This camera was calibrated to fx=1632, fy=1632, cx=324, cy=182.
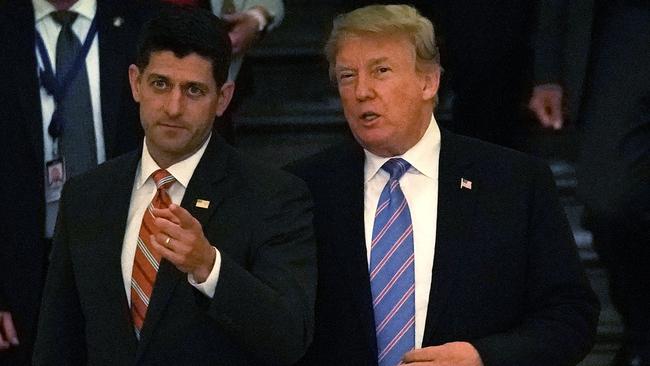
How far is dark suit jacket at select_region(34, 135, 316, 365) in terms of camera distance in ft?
11.6

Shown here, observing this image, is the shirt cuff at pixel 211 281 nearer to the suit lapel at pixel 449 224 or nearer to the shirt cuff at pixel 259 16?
the suit lapel at pixel 449 224

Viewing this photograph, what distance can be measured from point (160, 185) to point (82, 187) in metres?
0.21

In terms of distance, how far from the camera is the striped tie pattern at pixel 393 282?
3787 millimetres

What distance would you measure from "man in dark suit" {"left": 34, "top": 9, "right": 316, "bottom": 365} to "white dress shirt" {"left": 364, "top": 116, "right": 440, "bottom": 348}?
0.24 metres

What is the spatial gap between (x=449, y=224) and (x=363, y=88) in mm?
385

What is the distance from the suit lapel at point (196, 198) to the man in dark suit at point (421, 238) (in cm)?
31

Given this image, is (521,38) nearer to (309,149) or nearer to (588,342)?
(309,149)

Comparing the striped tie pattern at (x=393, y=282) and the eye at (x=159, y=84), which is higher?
the eye at (x=159, y=84)

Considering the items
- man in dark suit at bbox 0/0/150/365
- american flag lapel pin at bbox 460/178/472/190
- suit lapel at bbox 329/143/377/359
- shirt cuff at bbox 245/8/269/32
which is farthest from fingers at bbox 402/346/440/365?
shirt cuff at bbox 245/8/269/32

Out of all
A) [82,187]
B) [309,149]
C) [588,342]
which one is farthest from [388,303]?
[309,149]

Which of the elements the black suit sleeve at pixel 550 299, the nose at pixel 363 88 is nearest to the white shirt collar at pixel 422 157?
the nose at pixel 363 88

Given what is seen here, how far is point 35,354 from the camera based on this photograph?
3.77m

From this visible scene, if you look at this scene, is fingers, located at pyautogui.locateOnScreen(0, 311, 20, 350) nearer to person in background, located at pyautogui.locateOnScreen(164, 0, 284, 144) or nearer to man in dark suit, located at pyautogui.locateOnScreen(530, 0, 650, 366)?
person in background, located at pyautogui.locateOnScreen(164, 0, 284, 144)

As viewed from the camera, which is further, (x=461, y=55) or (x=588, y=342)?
(x=461, y=55)
